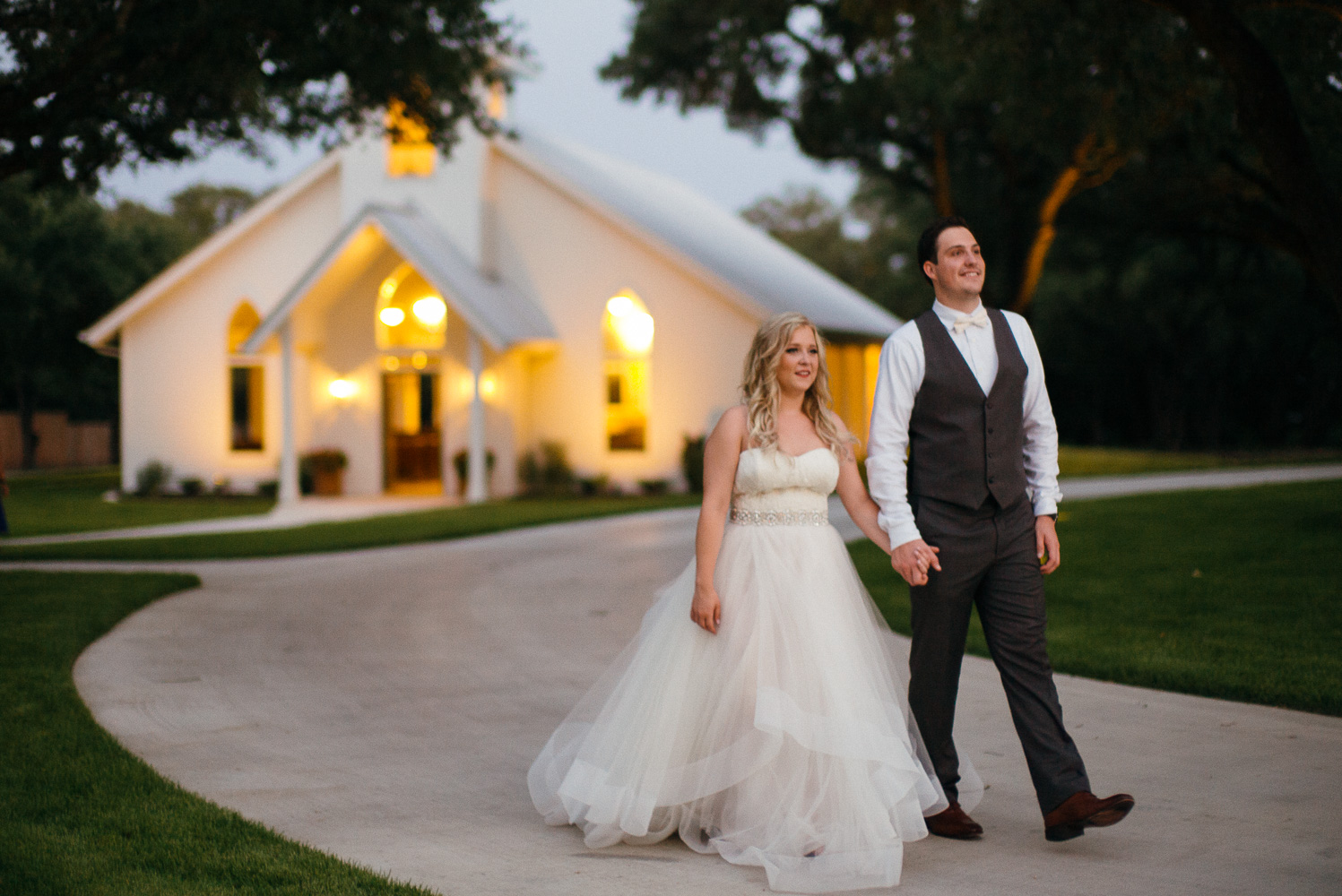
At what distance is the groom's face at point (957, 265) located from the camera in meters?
4.59

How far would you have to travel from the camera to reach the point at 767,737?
445 cm

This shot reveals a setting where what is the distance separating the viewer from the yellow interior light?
24453 mm

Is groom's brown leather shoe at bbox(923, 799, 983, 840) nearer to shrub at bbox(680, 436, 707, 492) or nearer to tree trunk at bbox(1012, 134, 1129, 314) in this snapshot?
tree trunk at bbox(1012, 134, 1129, 314)

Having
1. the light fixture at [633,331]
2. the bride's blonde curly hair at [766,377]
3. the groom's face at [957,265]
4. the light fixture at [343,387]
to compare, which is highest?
the light fixture at [633,331]

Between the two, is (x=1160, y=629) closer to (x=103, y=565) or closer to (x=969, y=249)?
(x=969, y=249)

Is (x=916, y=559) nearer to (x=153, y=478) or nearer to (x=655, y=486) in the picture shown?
(x=655, y=486)

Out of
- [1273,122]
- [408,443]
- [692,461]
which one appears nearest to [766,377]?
[1273,122]

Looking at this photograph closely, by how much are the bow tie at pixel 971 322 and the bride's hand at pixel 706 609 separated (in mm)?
1333

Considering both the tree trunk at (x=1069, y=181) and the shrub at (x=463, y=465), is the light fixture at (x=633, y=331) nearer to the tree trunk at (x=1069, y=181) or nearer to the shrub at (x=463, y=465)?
the shrub at (x=463, y=465)

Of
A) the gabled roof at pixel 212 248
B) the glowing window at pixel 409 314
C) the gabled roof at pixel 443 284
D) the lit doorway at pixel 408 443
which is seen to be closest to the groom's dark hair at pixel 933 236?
the gabled roof at pixel 443 284

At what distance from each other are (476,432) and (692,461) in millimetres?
4078

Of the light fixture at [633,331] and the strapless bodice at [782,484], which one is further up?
the light fixture at [633,331]

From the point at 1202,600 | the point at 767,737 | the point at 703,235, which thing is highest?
→ the point at 703,235

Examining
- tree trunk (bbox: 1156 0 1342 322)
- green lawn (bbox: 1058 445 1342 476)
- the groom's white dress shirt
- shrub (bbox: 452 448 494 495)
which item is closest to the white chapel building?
shrub (bbox: 452 448 494 495)
